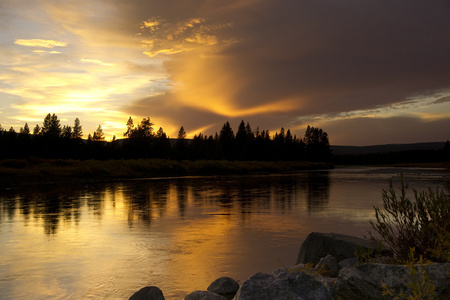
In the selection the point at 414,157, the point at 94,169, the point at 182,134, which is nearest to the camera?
the point at 94,169

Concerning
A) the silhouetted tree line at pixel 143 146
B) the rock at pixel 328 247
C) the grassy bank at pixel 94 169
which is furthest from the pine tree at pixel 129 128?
the rock at pixel 328 247

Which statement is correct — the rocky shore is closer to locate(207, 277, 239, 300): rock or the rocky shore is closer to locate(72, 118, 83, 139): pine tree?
locate(207, 277, 239, 300): rock

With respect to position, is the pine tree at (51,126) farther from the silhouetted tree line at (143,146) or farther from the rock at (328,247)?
the rock at (328,247)

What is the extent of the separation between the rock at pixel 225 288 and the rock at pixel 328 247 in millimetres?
1993

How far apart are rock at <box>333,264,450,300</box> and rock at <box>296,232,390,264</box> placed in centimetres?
248

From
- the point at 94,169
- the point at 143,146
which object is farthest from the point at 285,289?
the point at 143,146

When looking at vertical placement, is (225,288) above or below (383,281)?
below

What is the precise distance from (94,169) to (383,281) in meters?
43.5

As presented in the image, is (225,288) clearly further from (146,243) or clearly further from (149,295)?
(146,243)

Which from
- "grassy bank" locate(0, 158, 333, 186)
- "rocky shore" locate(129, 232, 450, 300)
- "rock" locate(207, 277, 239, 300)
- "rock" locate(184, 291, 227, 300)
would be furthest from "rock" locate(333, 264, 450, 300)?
"grassy bank" locate(0, 158, 333, 186)

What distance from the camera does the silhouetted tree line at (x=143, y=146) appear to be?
99625 millimetres

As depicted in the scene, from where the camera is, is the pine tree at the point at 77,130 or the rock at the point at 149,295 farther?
the pine tree at the point at 77,130

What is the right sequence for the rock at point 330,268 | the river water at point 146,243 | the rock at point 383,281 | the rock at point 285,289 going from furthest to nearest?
the river water at point 146,243 < the rock at point 330,268 < the rock at point 285,289 < the rock at point 383,281

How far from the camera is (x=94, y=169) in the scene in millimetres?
43719
